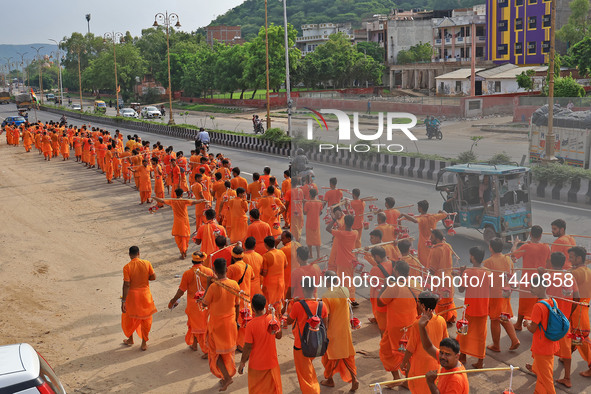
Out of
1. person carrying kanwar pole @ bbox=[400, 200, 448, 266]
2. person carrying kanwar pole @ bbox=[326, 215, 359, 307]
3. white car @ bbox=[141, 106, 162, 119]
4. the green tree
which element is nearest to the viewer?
person carrying kanwar pole @ bbox=[326, 215, 359, 307]

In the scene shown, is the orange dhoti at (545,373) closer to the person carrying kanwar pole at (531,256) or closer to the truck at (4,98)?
the person carrying kanwar pole at (531,256)

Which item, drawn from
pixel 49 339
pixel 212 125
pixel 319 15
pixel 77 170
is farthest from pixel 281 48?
pixel 319 15

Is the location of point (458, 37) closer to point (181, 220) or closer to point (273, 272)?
point (181, 220)

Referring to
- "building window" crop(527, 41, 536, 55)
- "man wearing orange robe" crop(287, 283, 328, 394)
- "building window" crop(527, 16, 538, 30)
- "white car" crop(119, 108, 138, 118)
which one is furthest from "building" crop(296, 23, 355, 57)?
"man wearing orange robe" crop(287, 283, 328, 394)

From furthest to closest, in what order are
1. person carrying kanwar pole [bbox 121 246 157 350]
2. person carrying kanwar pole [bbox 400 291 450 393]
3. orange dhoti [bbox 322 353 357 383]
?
1. person carrying kanwar pole [bbox 121 246 157 350]
2. orange dhoti [bbox 322 353 357 383]
3. person carrying kanwar pole [bbox 400 291 450 393]

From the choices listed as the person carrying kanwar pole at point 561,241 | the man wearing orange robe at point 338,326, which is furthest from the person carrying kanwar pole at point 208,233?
the person carrying kanwar pole at point 561,241

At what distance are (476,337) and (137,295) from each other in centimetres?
436

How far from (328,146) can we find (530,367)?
4269mm

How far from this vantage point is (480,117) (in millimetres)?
11914

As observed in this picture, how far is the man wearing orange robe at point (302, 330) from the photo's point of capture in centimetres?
658

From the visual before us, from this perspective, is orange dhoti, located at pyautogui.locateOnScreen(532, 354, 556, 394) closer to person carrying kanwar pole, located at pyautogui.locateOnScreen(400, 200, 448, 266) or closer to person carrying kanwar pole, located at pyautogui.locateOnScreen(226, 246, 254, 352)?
person carrying kanwar pole, located at pyautogui.locateOnScreen(400, 200, 448, 266)

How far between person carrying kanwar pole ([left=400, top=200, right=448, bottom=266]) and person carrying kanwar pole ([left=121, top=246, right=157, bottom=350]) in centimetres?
390

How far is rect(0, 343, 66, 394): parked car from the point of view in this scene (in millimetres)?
5062

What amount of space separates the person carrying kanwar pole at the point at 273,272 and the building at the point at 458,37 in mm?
58512
